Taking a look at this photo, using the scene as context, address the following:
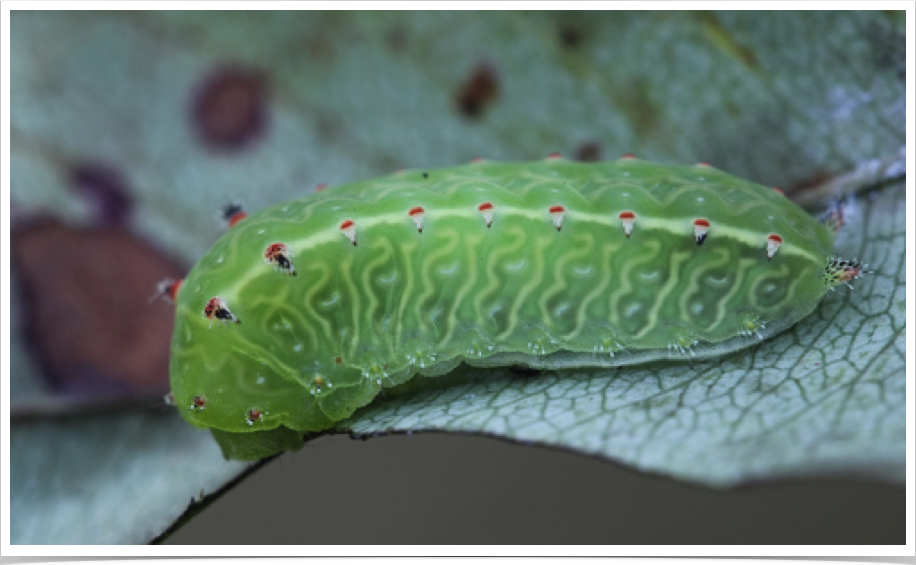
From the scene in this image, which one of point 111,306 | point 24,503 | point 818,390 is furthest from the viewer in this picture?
point 111,306

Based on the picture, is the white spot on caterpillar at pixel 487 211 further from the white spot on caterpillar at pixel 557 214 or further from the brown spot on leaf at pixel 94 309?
the brown spot on leaf at pixel 94 309

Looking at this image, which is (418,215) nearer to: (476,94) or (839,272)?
(476,94)

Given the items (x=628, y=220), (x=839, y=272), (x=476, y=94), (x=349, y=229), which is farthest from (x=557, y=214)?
(x=476, y=94)

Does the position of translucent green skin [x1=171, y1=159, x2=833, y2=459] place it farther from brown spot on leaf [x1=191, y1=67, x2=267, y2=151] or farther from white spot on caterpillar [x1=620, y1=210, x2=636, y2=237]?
brown spot on leaf [x1=191, y1=67, x2=267, y2=151]

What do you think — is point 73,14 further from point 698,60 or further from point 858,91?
point 858,91

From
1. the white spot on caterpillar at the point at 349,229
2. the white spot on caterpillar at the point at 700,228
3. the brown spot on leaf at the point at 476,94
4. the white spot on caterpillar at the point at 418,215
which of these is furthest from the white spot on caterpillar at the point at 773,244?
the brown spot on leaf at the point at 476,94

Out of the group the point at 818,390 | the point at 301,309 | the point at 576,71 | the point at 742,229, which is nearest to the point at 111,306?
the point at 301,309
